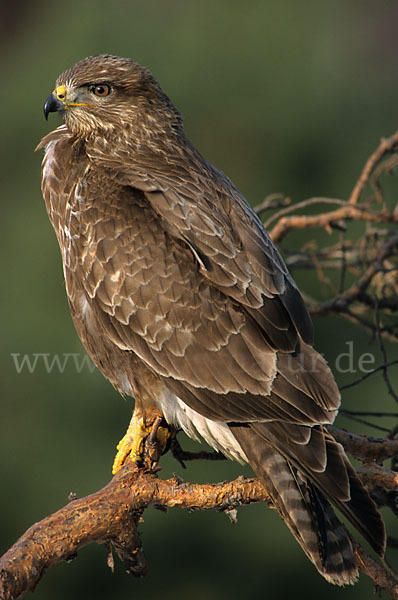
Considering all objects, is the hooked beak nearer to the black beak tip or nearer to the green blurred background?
the black beak tip

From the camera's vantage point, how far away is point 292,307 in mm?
3273

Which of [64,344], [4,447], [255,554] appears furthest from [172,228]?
[4,447]

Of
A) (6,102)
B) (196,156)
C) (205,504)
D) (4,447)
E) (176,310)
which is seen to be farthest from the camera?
(6,102)

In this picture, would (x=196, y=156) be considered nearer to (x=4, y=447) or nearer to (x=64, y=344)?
(x=64, y=344)

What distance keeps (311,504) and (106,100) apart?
7.19 feet

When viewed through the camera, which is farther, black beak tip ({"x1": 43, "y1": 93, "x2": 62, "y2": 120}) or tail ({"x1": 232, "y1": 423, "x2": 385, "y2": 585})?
black beak tip ({"x1": 43, "y1": 93, "x2": 62, "y2": 120})

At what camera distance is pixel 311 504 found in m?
2.96

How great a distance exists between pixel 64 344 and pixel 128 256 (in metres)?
4.61

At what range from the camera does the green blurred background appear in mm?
7637

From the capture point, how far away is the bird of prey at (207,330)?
2.92 meters

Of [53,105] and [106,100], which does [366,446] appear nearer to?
[106,100]

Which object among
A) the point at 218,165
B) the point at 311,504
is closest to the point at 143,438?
the point at 311,504

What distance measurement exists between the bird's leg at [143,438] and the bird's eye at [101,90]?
1616 mm

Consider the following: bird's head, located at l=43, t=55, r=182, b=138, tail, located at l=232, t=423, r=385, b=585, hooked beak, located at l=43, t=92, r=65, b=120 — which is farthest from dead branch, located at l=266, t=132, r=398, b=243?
tail, located at l=232, t=423, r=385, b=585
